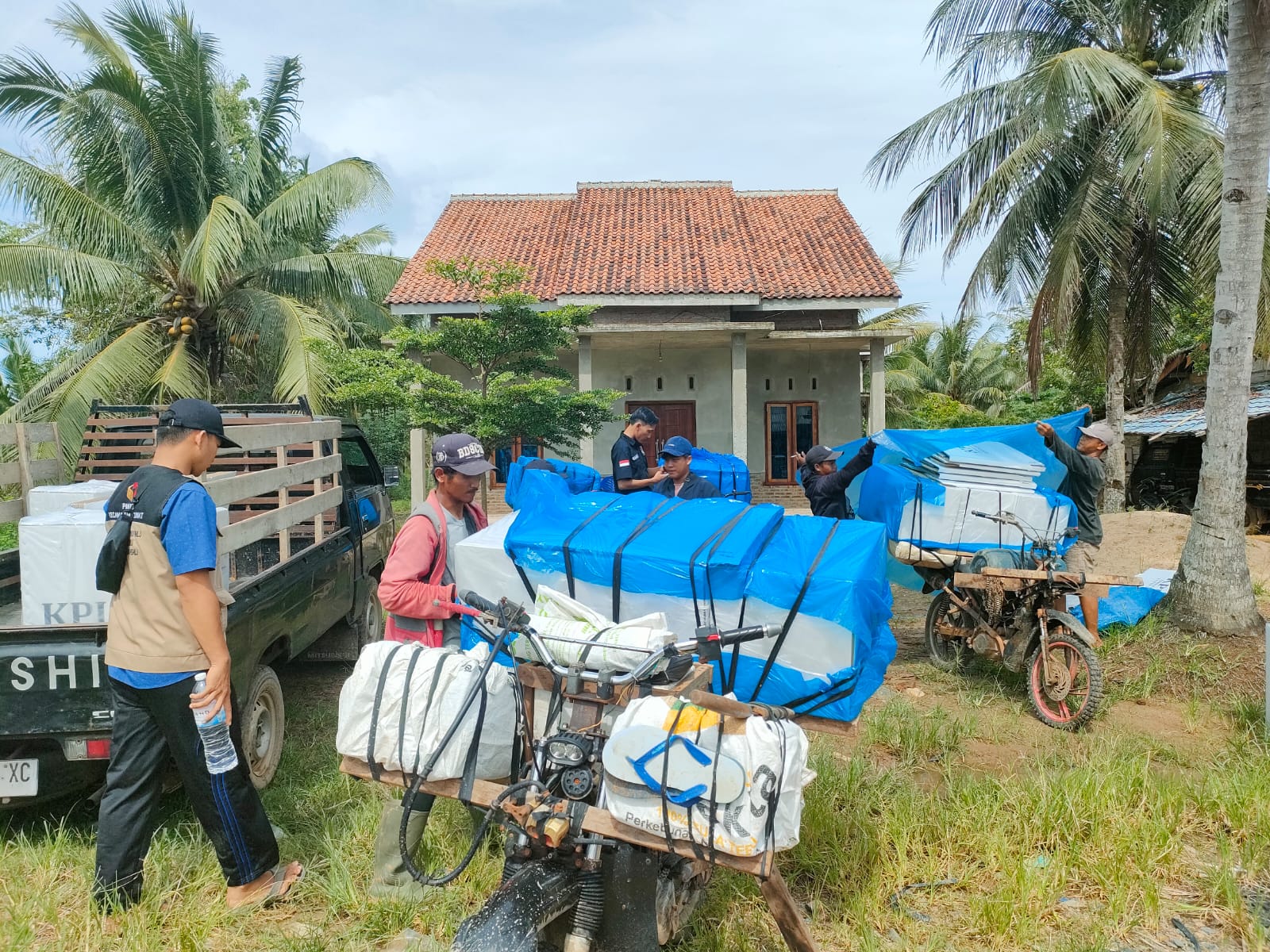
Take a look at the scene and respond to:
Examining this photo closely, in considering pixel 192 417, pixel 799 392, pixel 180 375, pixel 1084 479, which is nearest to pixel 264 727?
pixel 192 417

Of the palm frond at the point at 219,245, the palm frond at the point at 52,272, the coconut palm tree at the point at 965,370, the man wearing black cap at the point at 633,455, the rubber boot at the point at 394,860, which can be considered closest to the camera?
the rubber boot at the point at 394,860

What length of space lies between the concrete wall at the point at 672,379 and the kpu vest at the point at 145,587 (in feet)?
40.1

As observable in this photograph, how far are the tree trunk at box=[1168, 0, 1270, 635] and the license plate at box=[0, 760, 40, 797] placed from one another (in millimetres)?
6816

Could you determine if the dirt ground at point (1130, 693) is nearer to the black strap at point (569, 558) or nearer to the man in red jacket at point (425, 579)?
the black strap at point (569, 558)

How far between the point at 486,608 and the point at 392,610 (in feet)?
2.31

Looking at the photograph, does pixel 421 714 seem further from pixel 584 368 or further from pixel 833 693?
pixel 584 368

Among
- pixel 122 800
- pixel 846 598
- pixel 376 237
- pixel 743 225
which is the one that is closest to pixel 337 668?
pixel 122 800

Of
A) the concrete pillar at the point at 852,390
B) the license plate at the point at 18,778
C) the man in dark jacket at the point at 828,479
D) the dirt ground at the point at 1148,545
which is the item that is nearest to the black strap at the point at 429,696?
the license plate at the point at 18,778

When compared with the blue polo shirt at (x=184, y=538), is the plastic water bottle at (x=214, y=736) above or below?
below

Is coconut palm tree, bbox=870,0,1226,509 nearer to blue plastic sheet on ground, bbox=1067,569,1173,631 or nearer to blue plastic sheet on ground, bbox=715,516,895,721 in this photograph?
blue plastic sheet on ground, bbox=1067,569,1173,631

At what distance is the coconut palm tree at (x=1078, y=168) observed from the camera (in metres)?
10.8

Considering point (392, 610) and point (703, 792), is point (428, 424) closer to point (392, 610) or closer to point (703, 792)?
point (392, 610)

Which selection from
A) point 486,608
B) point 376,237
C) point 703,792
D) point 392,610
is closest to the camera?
point 703,792

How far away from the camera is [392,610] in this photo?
2.98m
